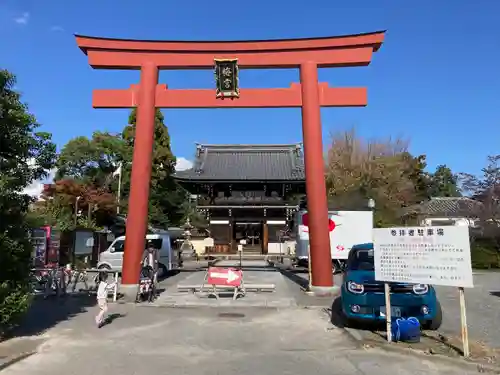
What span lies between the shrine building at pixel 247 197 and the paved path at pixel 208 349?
24576mm

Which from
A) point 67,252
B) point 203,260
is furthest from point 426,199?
point 67,252

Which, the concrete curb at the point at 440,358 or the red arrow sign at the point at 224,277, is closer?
the concrete curb at the point at 440,358

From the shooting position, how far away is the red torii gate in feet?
45.1

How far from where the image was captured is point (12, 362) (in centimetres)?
617

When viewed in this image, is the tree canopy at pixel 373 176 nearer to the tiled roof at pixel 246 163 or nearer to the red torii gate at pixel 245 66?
the tiled roof at pixel 246 163

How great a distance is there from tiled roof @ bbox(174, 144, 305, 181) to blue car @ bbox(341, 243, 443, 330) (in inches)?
991

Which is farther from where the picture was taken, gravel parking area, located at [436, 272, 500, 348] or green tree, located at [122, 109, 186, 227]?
green tree, located at [122, 109, 186, 227]

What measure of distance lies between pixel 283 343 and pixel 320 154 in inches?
288

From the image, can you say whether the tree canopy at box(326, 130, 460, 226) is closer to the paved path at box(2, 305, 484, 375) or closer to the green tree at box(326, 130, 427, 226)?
the green tree at box(326, 130, 427, 226)

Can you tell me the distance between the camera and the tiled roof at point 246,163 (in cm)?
3466

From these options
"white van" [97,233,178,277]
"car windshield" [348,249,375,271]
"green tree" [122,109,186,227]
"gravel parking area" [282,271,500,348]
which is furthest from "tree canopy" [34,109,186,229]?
"car windshield" [348,249,375,271]

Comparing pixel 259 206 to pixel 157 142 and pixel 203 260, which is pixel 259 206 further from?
pixel 157 142

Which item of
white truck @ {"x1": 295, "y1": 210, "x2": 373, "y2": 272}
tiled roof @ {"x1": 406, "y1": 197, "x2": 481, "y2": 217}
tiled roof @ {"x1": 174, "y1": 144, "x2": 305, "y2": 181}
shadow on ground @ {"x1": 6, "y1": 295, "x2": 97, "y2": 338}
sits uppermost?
tiled roof @ {"x1": 174, "y1": 144, "x2": 305, "y2": 181}

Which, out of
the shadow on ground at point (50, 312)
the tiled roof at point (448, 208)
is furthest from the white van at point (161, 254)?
the tiled roof at point (448, 208)
